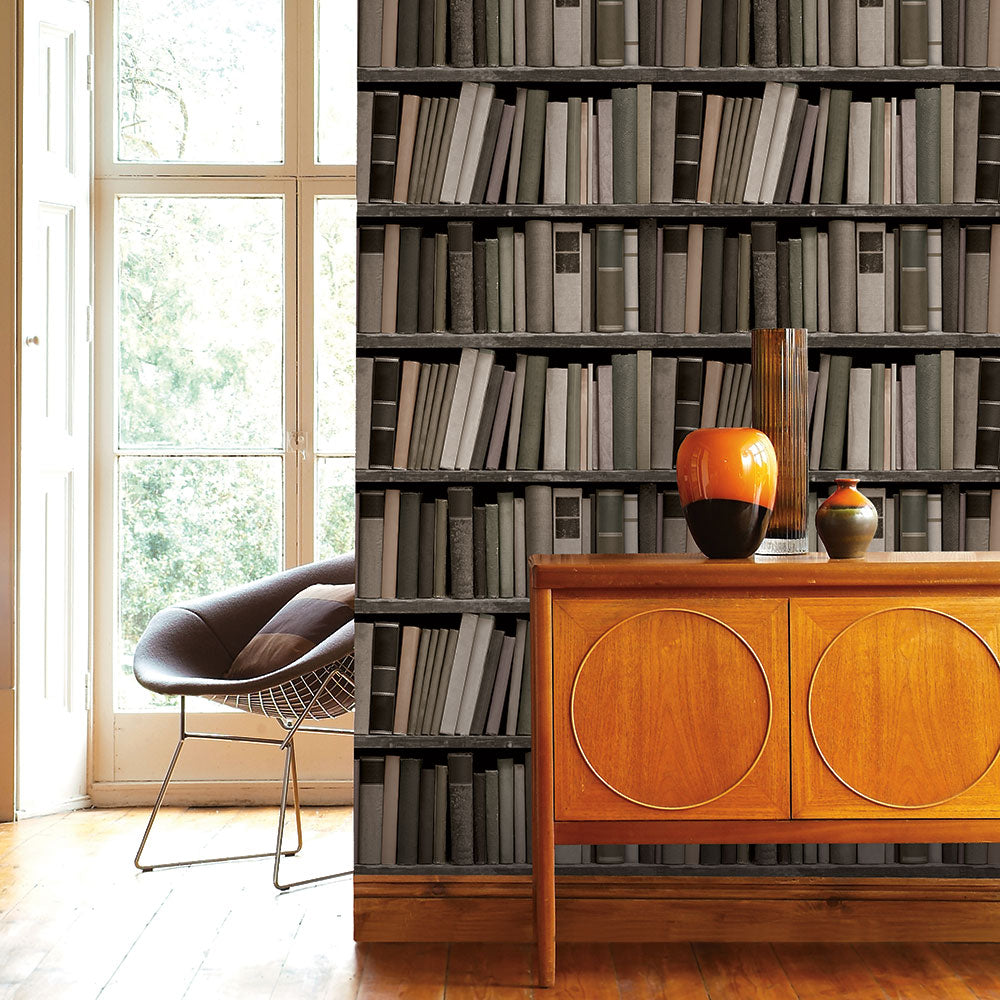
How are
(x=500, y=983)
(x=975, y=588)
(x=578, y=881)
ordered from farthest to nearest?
(x=578, y=881), (x=500, y=983), (x=975, y=588)

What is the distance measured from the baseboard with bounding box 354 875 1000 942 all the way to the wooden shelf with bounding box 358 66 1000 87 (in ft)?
6.11

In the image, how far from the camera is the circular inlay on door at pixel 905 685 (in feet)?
7.25

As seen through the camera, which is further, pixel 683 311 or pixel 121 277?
pixel 121 277

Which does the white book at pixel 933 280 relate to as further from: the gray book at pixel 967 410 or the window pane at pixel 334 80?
the window pane at pixel 334 80

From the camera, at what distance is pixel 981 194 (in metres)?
2.70

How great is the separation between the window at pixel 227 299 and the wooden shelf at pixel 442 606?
1.40 metres

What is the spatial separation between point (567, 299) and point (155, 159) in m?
2.08

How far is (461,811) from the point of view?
2684mm

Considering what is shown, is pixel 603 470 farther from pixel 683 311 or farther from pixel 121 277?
pixel 121 277

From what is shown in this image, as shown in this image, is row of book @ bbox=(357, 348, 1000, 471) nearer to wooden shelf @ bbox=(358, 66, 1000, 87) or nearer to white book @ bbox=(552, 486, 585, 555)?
white book @ bbox=(552, 486, 585, 555)

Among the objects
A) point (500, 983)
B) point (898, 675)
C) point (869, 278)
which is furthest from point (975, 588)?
point (500, 983)

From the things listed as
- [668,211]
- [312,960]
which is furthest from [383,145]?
[312,960]

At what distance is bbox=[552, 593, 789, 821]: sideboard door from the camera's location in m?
2.22

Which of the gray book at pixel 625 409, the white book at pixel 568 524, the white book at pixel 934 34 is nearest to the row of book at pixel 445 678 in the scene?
the white book at pixel 568 524
